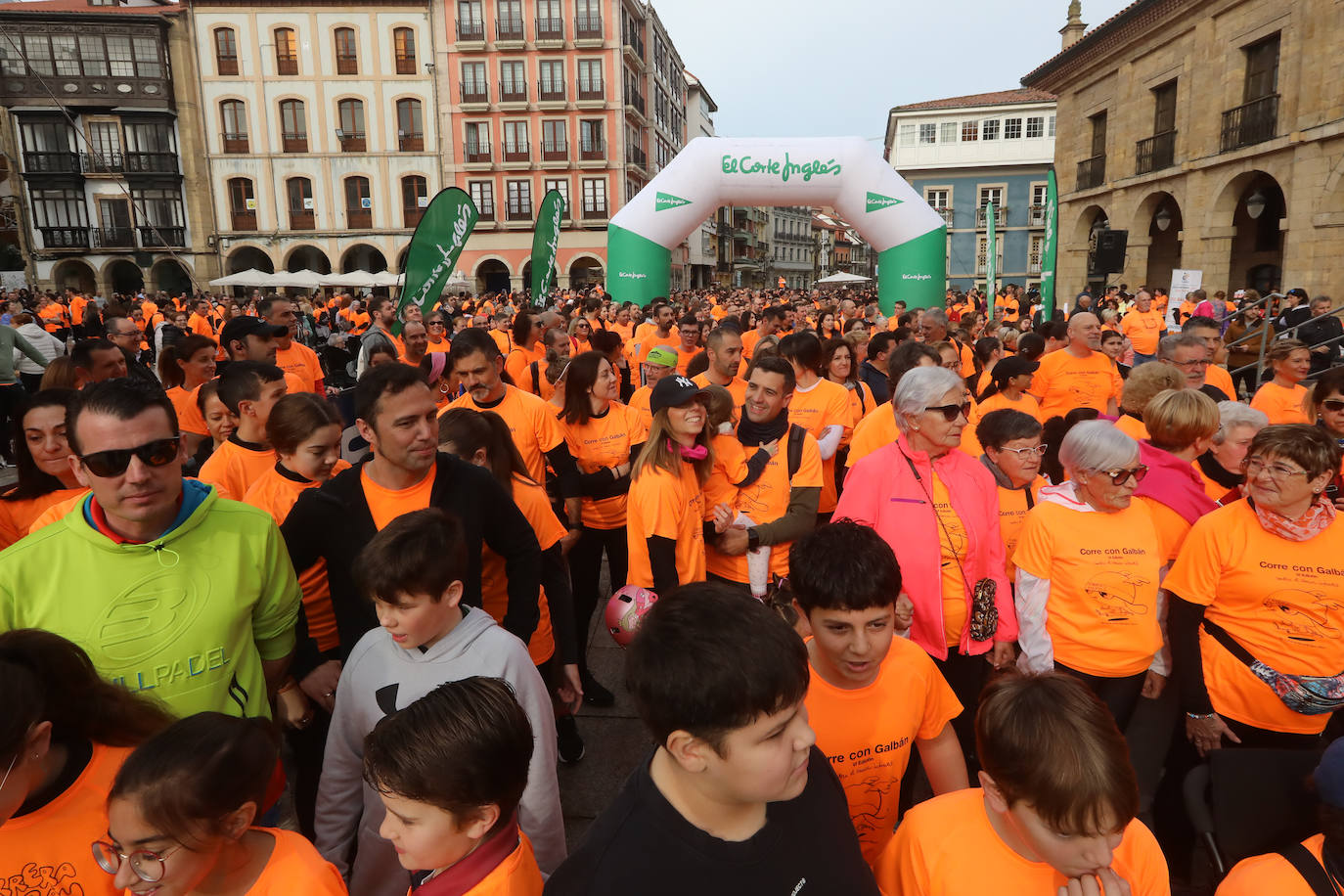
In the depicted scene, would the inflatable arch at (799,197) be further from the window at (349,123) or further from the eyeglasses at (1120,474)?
the window at (349,123)

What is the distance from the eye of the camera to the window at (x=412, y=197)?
1406 inches

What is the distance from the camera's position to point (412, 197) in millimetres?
35938

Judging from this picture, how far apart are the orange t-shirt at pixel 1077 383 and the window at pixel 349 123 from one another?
36498 millimetres

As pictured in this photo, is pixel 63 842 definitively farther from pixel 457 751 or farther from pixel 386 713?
pixel 457 751

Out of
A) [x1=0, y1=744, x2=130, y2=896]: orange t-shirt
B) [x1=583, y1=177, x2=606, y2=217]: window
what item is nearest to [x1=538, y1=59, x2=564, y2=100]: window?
[x1=583, y1=177, x2=606, y2=217]: window

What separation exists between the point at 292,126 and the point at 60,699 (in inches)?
1581

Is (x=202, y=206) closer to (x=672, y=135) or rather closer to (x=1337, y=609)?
(x=672, y=135)

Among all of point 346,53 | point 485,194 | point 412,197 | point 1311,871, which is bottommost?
point 1311,871

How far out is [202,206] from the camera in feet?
114

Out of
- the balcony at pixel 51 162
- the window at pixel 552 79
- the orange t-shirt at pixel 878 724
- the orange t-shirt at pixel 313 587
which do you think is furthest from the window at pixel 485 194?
the orange t-shirt at pixel 878 724

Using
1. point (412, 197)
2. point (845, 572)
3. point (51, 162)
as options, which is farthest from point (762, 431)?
point (51, 162)

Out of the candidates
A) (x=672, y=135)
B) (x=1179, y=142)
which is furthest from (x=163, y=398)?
(x=672, y=135)

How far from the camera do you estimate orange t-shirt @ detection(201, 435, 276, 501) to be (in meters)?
3.42

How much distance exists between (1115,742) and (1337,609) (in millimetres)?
1713
